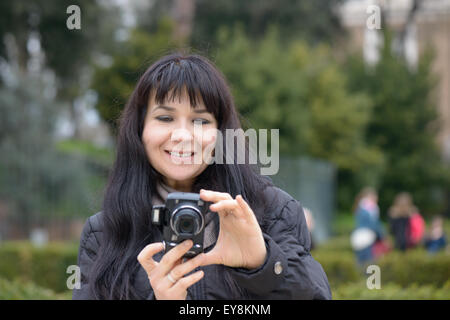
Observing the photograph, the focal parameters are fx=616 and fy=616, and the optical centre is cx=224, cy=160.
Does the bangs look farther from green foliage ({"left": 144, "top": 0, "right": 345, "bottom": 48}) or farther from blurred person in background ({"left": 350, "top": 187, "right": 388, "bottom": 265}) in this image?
green foliage ({"left": 144, "top": 0, "right": 345, "bottom": 48})

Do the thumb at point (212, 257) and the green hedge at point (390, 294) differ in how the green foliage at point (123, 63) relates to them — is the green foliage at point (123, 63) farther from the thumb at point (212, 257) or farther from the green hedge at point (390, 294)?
the thumb at point (212, 257)

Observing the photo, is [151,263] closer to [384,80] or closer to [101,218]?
[101,218]

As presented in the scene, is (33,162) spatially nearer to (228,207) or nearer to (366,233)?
(366,233)

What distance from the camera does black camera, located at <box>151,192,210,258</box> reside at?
1.81 m

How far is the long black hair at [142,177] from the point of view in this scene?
2156 millimetres

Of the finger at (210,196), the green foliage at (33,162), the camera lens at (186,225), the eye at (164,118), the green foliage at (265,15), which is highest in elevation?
the green foliage at (265,15)

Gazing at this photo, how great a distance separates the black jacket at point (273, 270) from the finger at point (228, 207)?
19 cm

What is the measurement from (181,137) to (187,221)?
1.35 ft

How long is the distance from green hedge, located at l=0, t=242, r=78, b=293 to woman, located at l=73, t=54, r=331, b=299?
6656 mm

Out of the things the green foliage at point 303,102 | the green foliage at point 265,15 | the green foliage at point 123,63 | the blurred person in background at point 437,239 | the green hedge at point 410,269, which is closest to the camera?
the green hedge at point 410,269

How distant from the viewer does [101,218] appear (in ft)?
→ 7.48

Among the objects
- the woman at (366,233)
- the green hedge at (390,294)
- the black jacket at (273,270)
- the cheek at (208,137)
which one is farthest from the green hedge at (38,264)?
the cheek at (208,137)

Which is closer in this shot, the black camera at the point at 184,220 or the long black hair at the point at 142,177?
the black camera at the point at 184,220
